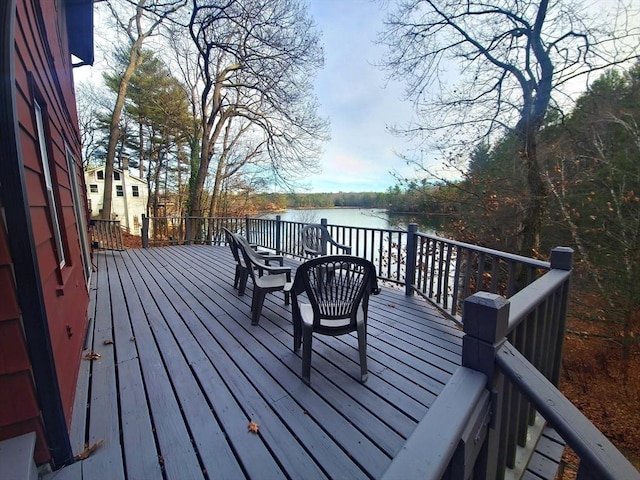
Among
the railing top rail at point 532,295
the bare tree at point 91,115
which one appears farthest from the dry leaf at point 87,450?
the bare tree at point 91,115

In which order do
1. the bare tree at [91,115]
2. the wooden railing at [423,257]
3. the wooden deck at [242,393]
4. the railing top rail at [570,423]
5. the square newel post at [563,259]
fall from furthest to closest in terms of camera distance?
1. the bare tree at [91,115]
2. the wooden railing at [423,257]
3. the square newel post at [563,259]
4. the wooden deck at [242,393]
5. the railing top rail at [570,423]

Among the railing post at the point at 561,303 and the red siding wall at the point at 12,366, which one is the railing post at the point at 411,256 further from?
the red siding wall at the point at 12,366

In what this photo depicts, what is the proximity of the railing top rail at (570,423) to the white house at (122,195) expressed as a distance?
2352 cm

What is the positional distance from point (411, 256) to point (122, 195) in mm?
24371

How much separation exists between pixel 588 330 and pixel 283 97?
407 inches

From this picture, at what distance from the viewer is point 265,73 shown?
9031mm

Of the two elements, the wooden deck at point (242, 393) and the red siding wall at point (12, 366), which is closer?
the red siding wall at point (12, 366)

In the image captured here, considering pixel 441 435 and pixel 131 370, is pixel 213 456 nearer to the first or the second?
pixel 131 370

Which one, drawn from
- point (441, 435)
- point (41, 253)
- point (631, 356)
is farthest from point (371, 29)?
point (631, 356)

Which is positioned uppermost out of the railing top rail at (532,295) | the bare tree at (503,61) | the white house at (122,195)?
the bare tree at (503,61)

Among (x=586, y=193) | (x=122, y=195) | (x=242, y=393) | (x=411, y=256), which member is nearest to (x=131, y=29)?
(x=411, y=256)

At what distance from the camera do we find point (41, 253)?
4.72ft

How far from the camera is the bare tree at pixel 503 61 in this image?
229 inches

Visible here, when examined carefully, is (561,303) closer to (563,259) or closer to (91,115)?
(563,259)
